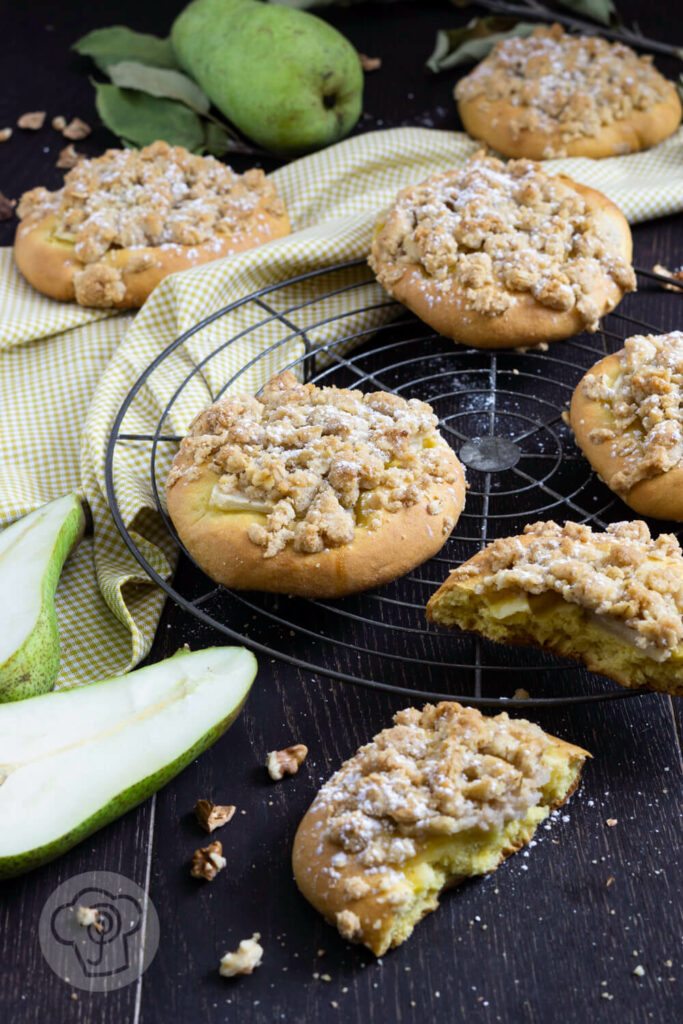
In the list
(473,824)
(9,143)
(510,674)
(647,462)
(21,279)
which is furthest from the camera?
(9,143)

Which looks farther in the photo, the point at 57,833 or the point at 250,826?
the point at 250,826

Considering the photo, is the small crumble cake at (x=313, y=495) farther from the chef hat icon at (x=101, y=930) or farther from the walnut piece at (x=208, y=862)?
the chef hat icon at (x=101, y=930)

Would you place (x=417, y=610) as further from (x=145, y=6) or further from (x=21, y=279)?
(x=145, y=6)

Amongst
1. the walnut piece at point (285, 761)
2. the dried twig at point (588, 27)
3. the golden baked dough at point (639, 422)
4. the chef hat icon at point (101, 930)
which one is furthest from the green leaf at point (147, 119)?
the chef hat icon at point (101, 930)

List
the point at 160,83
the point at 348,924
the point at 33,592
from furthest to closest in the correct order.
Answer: the point at 160,83 → the point at 33,592 → the point at 348,924

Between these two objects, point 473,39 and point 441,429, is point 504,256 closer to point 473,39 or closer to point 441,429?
point 441,429

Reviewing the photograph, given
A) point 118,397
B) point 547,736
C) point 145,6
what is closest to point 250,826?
point 547,736


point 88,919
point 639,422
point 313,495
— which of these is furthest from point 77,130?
point 88,919
